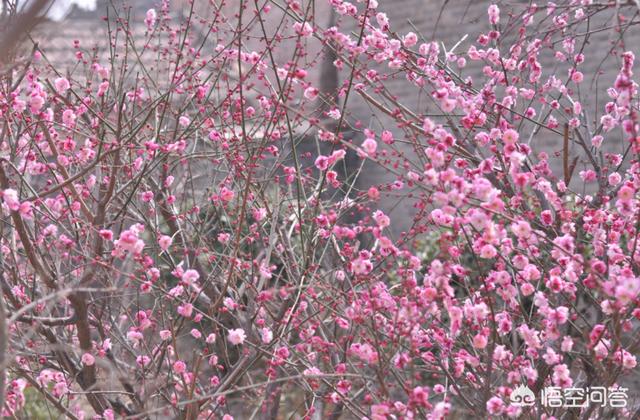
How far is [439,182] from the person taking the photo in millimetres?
2752

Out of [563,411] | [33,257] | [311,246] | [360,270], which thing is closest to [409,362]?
[360,270]

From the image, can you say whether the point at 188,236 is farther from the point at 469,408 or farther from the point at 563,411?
the point at 563,411

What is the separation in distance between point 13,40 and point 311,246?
2367 millimetres
